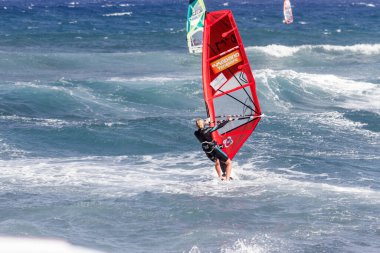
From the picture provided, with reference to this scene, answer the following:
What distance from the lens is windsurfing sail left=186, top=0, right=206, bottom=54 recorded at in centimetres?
2120

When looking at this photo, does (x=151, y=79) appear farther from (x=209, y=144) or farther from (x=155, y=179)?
(x=209, y=144)

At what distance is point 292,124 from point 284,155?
3398mm

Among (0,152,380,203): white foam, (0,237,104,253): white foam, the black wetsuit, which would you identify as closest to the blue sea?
(0,152,380,203): white foam

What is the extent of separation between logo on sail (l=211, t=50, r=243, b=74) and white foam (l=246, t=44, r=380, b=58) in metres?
22.5

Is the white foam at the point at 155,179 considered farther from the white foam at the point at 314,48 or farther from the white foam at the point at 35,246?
the white foam at the point at 314,48

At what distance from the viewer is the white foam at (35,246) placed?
843 cm

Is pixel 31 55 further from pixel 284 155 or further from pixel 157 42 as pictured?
pixel 284 155

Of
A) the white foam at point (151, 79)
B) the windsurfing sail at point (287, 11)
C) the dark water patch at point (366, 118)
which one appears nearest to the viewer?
the dark water patch at point (366, 118)

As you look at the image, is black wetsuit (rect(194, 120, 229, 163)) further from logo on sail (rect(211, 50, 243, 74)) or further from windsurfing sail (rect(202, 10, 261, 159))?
logo on sail (rect(211, 50, 243, 74))

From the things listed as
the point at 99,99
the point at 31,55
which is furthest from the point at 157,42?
the point at 99,99

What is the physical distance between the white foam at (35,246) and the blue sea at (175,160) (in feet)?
0.54

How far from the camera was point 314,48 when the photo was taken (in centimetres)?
3634

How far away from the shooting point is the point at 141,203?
10766 millimetres

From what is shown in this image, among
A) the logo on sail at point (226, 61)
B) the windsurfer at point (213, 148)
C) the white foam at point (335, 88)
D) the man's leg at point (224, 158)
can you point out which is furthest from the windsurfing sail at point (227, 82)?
the white foam at point (335, 88)
